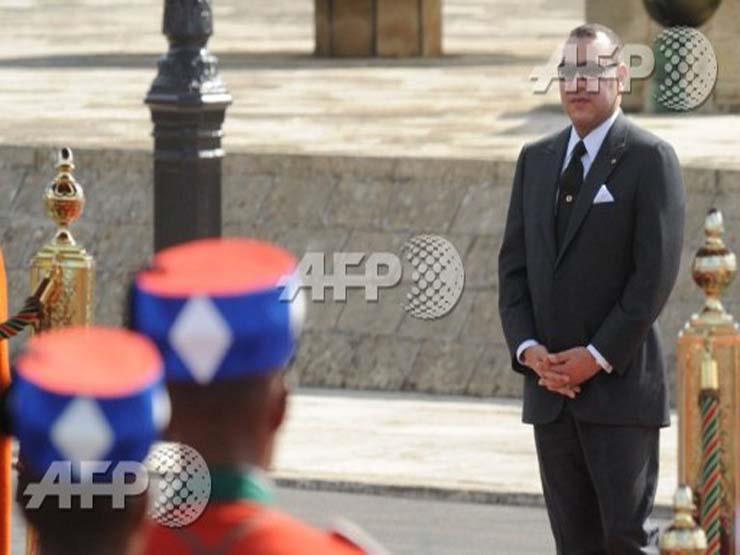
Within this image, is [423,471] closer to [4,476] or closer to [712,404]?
[4,476]

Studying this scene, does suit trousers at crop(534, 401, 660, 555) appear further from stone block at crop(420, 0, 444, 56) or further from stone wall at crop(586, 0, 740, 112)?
stone block at crop(420, 0, 444, 56)

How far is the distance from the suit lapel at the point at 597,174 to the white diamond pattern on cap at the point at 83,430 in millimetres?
4822

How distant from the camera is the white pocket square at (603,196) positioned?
8.27 meters

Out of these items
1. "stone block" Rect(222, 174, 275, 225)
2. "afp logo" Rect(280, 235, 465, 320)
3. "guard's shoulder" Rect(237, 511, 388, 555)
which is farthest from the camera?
"stone block" Rect(222, 174, 275, 225)

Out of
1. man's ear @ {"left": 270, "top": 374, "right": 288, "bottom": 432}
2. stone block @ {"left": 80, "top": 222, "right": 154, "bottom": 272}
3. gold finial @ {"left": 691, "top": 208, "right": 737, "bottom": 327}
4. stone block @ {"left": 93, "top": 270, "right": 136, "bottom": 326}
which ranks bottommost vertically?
stone block @ {"left": 93, "top": 270, "right": 136, "bottom": 326}

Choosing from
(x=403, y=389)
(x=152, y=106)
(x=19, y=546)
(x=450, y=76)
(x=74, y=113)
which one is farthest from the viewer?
(x=450, y=76)

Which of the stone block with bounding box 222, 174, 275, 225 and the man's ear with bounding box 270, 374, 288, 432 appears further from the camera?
the stone block with bounding box 222, 174, 275, 225

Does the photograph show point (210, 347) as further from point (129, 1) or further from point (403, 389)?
point (129, 1)

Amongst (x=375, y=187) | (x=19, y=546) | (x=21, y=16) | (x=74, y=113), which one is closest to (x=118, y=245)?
(x=375, y=187)

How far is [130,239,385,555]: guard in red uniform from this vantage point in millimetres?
3645

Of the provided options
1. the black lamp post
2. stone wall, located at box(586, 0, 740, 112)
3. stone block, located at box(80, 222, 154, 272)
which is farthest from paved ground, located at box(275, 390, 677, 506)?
stone wall, located at box(586, 0, 740, 112)

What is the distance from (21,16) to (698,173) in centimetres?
1663

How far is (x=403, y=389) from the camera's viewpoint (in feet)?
49.3

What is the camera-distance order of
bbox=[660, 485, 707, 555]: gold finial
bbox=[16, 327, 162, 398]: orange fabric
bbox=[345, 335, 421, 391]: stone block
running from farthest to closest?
bbox=[345, 335, 421, 391]: stone block
bbox=[660, 485, 707, 555]: gold finial
bbox=[16, 327, 162, 398]: orange fabric
